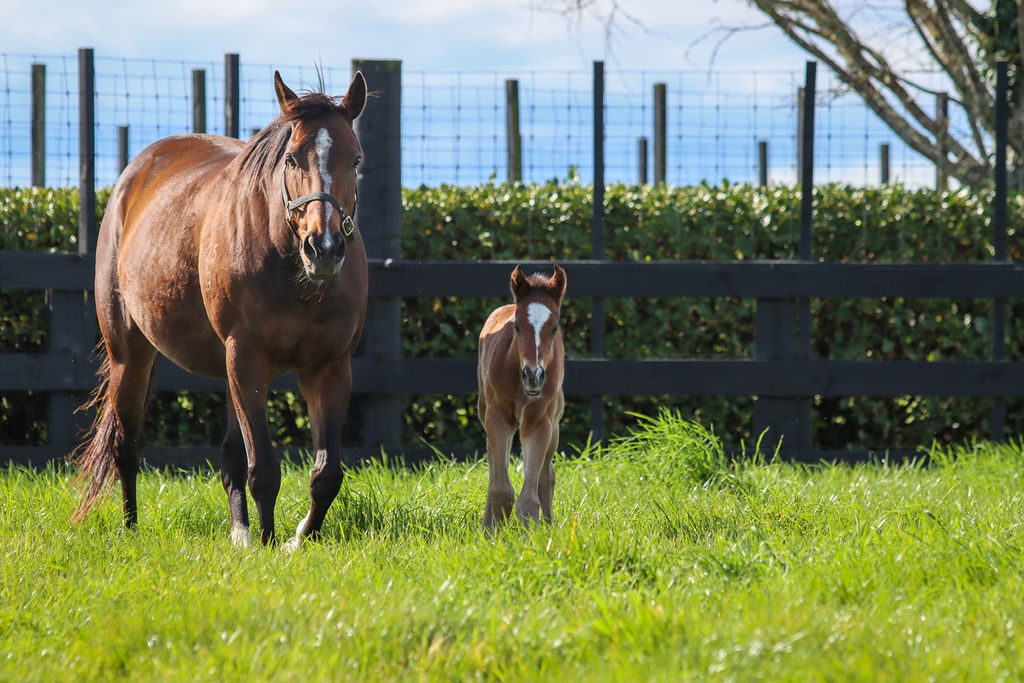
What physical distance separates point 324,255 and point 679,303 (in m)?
4.16

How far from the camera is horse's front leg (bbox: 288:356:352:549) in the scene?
445 cm

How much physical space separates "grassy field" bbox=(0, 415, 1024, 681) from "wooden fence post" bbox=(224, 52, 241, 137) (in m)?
3.02

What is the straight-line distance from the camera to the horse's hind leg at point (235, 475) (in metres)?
4.59

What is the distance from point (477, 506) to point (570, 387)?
1992mm

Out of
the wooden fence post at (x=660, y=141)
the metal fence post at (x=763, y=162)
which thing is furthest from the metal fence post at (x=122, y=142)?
the metal fence post at (x=763, y=162)

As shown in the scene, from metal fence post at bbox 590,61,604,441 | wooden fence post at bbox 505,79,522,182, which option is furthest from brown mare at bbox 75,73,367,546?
wooden fence post at bbox 505,79,522,182

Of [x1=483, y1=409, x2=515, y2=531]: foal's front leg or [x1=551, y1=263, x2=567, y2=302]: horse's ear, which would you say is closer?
[x1=551, y1=263, x2=567, y2=302]: horse's ear

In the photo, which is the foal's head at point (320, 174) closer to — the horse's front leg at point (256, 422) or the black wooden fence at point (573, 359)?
the horse's front leg at point (256, 422)

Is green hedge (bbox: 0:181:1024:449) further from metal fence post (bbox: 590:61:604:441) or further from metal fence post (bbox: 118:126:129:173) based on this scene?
metal fence post (bbox: 118:126:129:173)

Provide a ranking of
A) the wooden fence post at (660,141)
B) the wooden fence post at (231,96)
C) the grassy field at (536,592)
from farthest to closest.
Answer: the wooden fence post at (660,141) → the wooden fence post at (231,96) → the grassy field at (536,592)

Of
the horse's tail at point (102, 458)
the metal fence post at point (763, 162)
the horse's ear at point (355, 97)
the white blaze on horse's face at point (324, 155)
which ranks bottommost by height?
the horse's tail at point (102, 458)

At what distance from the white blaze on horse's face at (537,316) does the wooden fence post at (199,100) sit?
6.46m

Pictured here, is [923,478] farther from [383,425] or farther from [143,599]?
[143,599]

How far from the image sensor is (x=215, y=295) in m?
4.55
